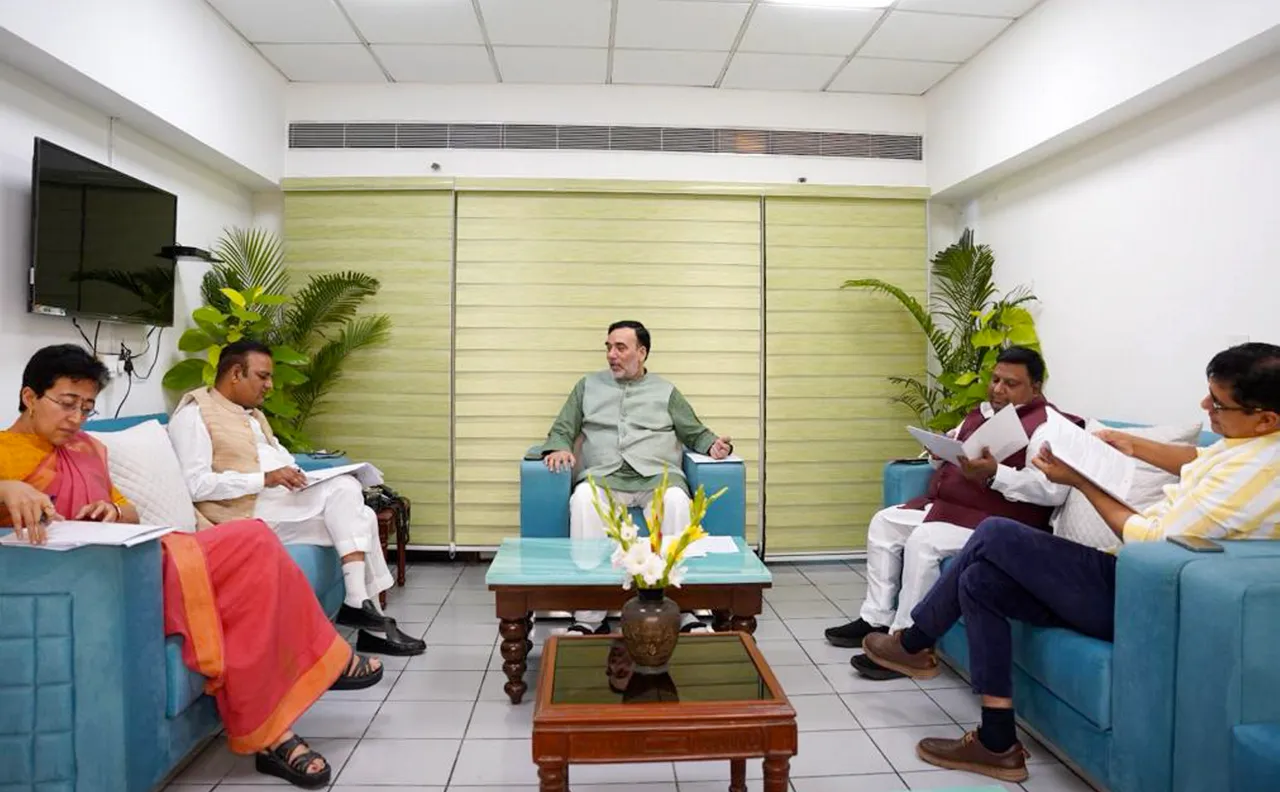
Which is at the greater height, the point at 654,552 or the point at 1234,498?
the point at 1234,498

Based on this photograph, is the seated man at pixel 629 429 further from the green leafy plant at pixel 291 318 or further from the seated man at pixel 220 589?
the seated man at pixel 220 589

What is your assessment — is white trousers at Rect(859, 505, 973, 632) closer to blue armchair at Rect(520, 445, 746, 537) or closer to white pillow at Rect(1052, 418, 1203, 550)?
white pillow at Rect(1052, 418, 1203, 550)

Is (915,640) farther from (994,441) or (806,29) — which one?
(806,29)

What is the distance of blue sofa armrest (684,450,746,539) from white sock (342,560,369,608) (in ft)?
5.06

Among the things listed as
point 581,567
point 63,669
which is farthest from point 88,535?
point 581,567

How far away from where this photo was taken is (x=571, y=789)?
2.20 m

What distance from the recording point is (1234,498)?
1.92m

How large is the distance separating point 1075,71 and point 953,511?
6.92 feet

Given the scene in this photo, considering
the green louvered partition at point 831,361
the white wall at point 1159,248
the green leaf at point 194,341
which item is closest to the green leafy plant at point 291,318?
the green leaf at point 194,341

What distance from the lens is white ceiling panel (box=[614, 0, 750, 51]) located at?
3789mm

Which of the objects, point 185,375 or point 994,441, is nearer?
point 994,441

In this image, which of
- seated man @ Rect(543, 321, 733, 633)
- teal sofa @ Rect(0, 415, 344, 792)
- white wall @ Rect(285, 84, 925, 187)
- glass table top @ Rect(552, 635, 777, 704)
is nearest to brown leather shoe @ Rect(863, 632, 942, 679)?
glass table top @ Rect(552, 635, 777, 704)

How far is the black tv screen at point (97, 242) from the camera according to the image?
2773mm

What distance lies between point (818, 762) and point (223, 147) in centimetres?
400
